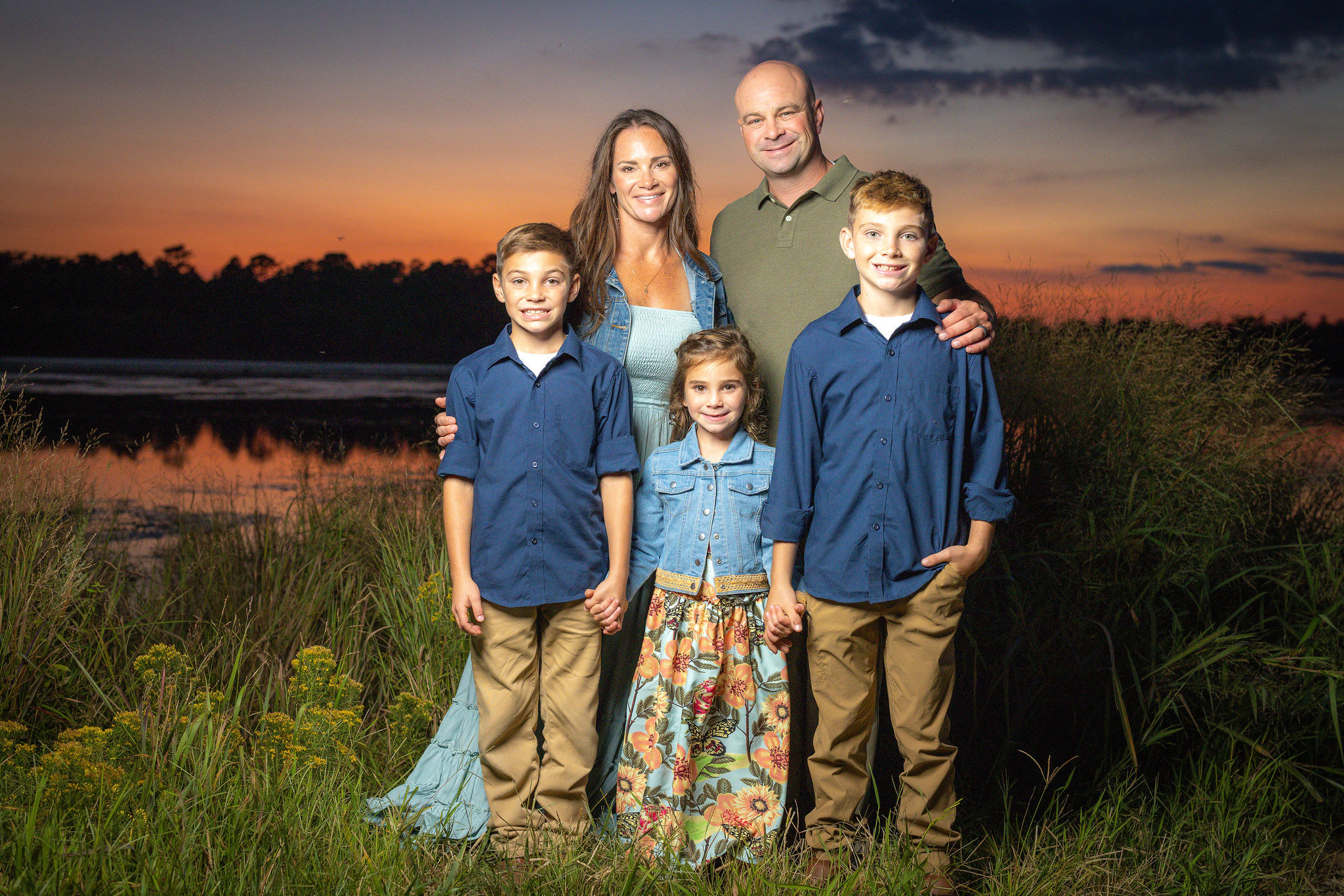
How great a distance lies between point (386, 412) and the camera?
54.1 ft

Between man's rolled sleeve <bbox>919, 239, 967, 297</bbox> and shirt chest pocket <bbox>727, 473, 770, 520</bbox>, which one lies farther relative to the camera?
man's rolled sleeve <bbox>919, 239, 967, 297</bbox>

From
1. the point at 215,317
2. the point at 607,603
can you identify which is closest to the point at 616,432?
the point at 607,603

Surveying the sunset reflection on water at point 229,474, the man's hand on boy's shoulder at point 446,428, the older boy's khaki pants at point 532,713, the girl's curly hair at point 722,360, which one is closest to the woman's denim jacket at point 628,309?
the girl's curly hair at point 722,360

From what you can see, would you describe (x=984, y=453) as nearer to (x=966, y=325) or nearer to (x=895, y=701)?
(x=966, y=325)

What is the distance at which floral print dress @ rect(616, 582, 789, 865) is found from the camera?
9.21 ft

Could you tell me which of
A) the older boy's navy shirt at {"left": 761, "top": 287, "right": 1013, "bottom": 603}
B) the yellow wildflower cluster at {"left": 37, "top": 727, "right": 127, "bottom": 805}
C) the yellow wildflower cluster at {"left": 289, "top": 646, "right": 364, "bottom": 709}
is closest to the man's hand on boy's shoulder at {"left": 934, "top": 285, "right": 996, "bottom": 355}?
the older boy's navy shirt at {"left": 761, "top": 287, "right": 1013, "bottom": 603}

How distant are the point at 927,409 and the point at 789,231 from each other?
96 cm

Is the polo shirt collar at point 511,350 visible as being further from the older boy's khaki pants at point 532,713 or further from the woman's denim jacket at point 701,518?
the older boy's khaki pants at point 532,713

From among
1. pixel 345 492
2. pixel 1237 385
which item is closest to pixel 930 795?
pixel 1237 385

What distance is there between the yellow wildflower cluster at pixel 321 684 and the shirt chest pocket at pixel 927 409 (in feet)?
7.24

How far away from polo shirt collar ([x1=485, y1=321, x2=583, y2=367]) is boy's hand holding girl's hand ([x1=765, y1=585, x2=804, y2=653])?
0.90 metres

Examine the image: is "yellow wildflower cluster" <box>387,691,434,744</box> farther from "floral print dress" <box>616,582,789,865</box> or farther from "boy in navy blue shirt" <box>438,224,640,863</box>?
"floral print dress" <box>616,582,789,865</box>

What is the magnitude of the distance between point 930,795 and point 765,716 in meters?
A: 0.52

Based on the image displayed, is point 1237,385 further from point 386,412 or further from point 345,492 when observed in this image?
point 386,412
